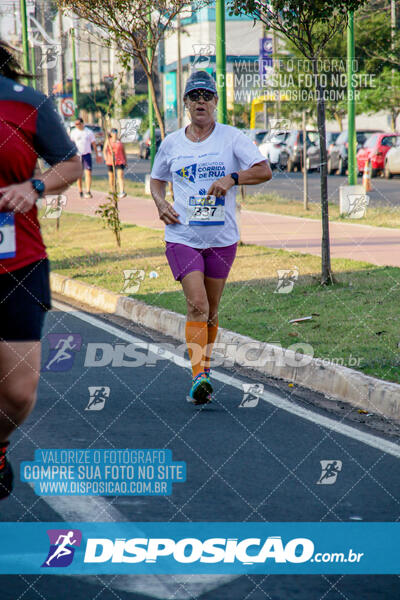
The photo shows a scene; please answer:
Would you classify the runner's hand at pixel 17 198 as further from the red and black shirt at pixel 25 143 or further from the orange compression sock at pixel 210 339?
the orange compression sock at pixel 210 339

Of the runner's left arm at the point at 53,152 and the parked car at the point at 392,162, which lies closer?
the runner's left arm at the point at 53,152

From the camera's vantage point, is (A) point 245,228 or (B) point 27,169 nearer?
(B) point 27,169

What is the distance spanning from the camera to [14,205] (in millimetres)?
3723

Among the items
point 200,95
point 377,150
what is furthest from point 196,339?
point 377,150

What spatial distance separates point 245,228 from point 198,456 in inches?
524

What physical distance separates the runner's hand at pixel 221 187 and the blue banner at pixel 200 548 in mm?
2567

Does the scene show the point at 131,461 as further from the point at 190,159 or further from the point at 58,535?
the point at 190,159

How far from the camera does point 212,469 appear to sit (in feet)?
17.2

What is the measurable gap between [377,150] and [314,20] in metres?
26.3

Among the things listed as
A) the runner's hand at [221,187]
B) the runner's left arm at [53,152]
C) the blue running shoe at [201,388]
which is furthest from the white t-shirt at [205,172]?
the runner's left arm at [53,152]

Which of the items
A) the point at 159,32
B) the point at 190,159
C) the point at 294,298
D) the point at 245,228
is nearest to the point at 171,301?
the point at 294,298

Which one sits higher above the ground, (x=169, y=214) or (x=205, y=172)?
(x=205, y=172)

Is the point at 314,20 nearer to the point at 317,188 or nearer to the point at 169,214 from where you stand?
the point at 169,214

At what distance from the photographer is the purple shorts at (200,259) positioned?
662 cm
